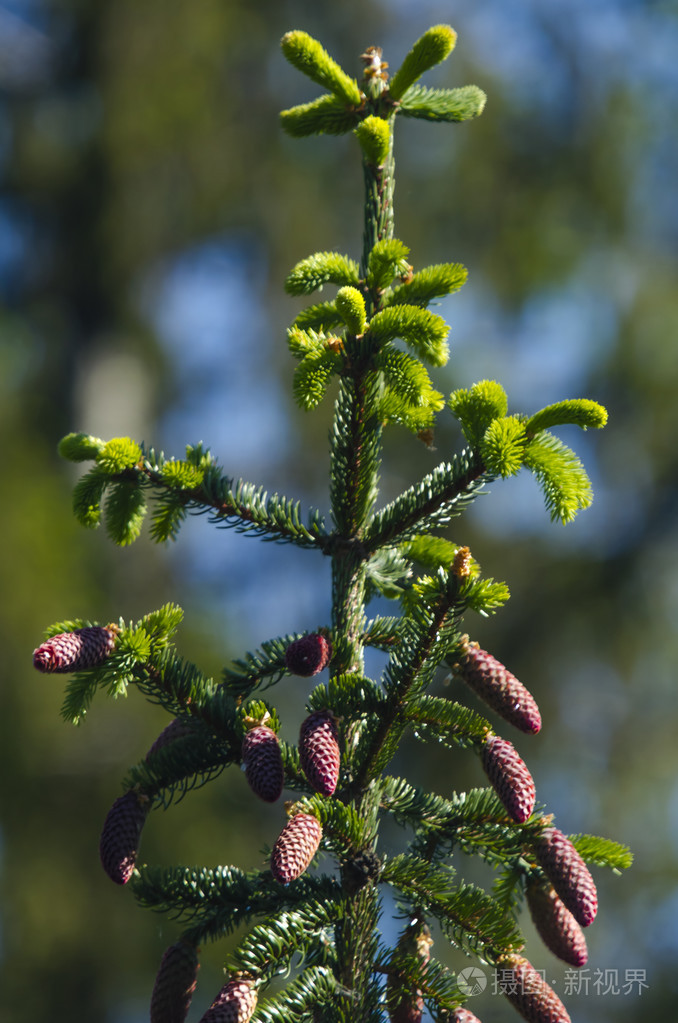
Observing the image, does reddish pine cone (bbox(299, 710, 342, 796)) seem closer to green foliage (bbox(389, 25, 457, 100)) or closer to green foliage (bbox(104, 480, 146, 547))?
green foliage (bbox(104, 480, 146, 547))

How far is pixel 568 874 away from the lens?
0.89m

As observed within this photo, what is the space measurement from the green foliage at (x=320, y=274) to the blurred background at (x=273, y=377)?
3.64 metres

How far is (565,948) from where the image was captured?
90 centimetres

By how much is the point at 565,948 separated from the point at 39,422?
5.86 metres

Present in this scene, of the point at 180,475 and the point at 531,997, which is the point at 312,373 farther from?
the point at 531,997

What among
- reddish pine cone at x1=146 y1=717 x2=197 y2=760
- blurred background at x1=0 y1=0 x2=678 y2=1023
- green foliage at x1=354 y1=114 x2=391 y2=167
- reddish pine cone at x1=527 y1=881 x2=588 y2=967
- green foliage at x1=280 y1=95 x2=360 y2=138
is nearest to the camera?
reddish pine cone at x1=527 y1=881 x2=588 y2=967

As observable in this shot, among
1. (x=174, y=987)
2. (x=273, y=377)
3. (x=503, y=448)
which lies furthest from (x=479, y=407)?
(x=273, y=377)

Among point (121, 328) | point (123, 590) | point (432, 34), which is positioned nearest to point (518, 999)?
point (432, 34)

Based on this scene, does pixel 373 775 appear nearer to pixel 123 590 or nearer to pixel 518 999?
pixel 518 999

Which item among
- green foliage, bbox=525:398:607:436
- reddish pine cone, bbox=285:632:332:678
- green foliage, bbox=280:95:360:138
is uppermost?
green foliage, bbox=280:95:360:138

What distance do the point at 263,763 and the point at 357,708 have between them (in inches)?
4.9

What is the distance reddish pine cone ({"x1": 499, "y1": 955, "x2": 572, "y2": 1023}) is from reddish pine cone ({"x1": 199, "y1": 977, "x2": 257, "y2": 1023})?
9.3 inches

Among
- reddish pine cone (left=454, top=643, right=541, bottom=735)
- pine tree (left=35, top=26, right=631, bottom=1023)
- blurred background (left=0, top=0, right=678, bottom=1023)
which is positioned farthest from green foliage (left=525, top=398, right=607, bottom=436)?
blurred background (left=0, top=0, right=678, bottom=1023)

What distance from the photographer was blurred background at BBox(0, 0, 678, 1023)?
496 cm
